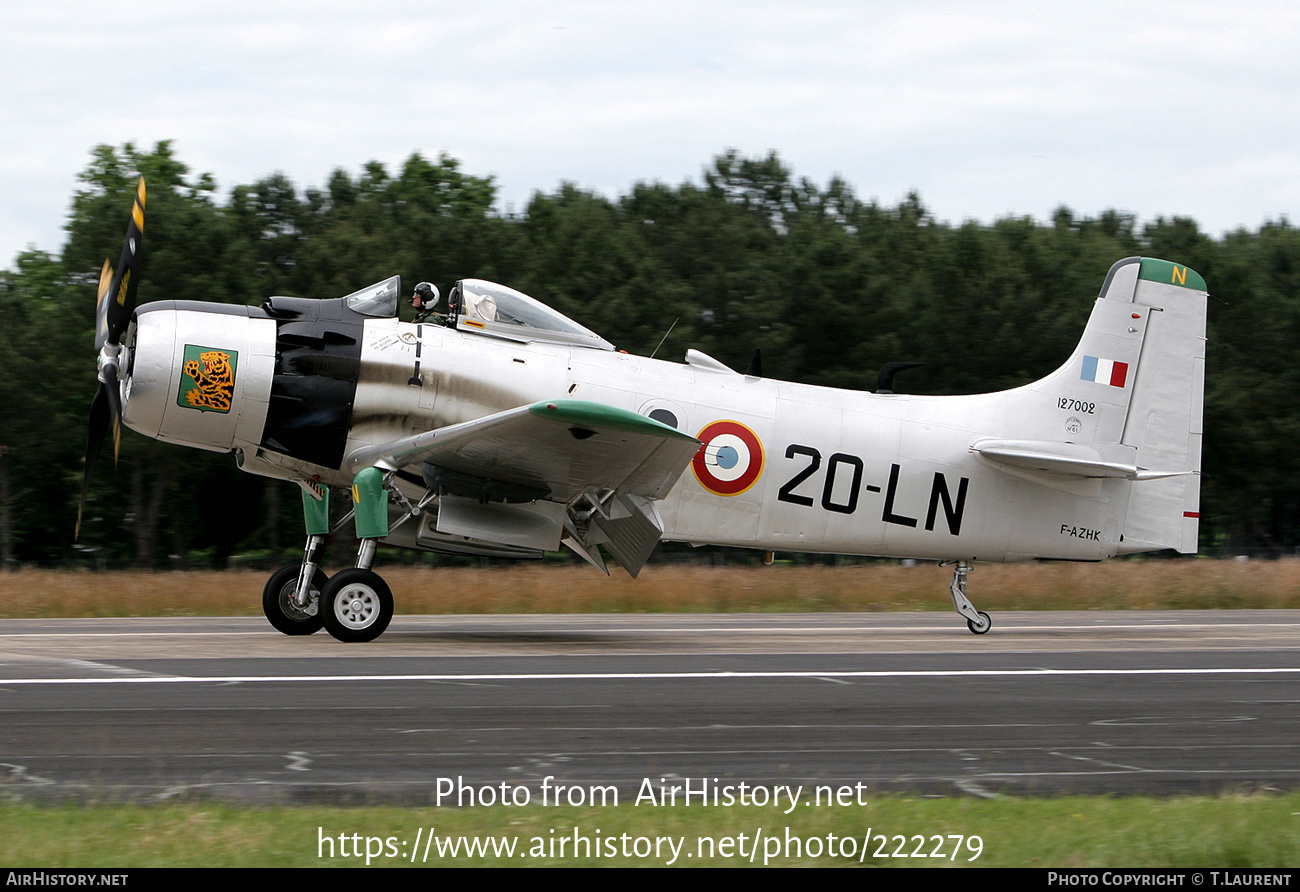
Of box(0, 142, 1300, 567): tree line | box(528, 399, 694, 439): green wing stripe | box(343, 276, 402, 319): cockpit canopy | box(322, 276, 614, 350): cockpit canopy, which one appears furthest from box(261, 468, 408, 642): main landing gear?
box(0, 142, 1300, 567): tree line

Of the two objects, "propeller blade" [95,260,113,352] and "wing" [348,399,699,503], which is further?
"propeller blade" [95,260,113,352]

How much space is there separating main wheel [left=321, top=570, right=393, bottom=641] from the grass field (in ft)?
20.5

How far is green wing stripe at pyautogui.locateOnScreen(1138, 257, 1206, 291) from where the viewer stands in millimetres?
15352

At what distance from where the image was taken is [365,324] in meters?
12.8

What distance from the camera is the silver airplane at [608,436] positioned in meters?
12.1

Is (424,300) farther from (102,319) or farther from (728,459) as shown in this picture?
(728,459)

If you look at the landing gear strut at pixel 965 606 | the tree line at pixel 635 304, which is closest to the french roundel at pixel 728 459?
the landing gear strut at pixel 965 606

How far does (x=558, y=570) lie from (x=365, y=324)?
13193mm

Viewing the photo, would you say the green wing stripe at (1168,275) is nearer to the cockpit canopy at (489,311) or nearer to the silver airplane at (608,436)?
the silver airplane at (608,436)

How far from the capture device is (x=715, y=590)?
2053cm

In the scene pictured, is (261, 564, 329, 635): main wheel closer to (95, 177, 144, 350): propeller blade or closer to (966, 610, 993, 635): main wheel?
(95, 177, 144, 350): propeller blade

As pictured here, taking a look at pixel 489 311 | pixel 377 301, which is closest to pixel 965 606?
pixel 489 311

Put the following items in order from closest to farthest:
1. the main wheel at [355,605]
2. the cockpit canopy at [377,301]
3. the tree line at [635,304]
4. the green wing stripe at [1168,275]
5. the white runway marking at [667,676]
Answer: the white runway marking at [667,676]
the main wheel at [355,605]
the cockpit canopy at [377,301]
the green wing stripe at [1168,275]
the tree line at [635,304]

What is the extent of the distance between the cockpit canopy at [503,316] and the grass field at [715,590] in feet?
21.3
